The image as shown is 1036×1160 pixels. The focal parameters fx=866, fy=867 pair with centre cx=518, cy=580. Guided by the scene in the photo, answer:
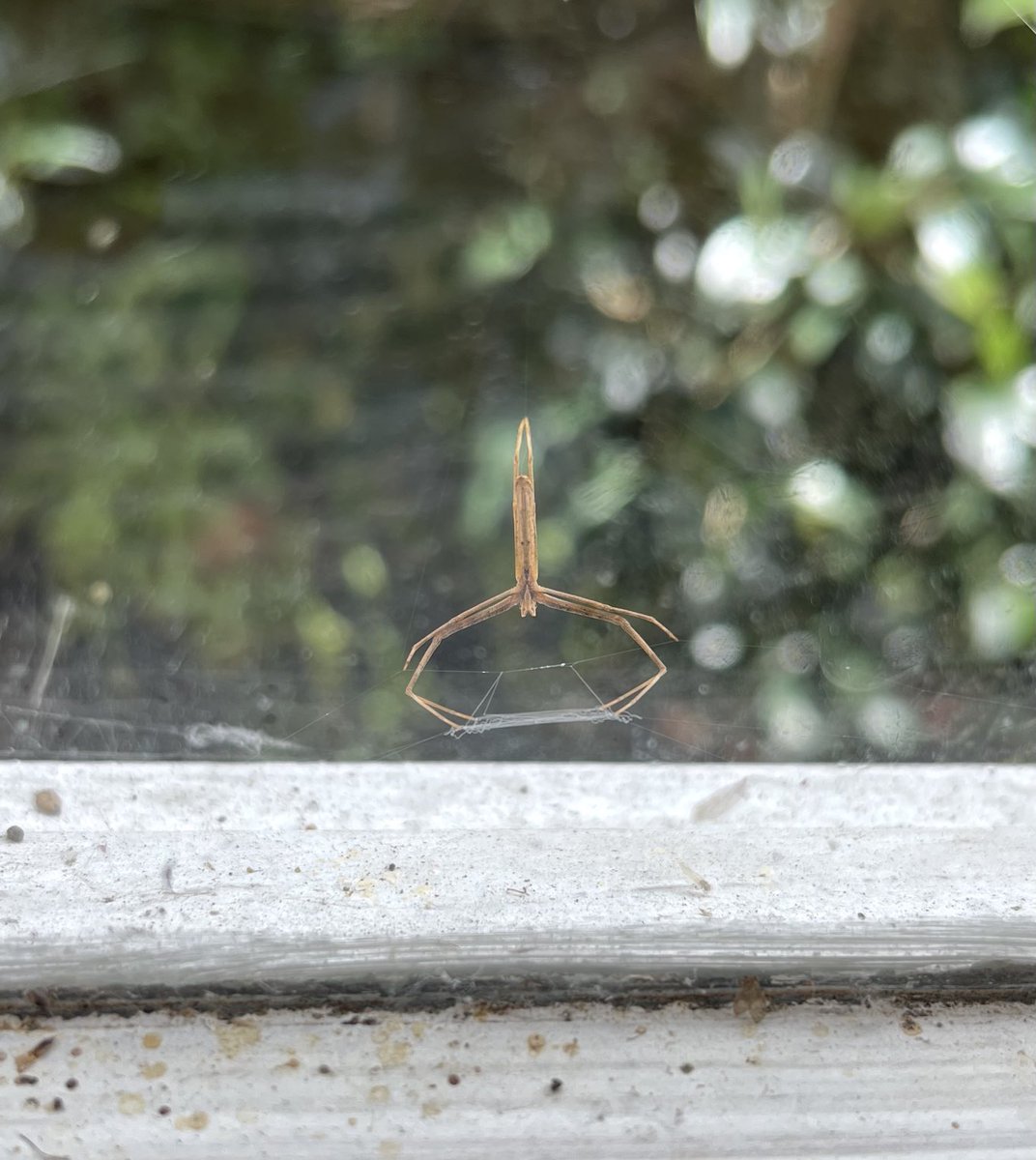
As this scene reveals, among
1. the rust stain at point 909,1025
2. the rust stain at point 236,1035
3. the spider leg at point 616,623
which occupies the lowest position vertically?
the rust stain at point 909,1025

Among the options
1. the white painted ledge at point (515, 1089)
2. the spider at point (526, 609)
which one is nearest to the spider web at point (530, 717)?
the spider at point (526, 609)

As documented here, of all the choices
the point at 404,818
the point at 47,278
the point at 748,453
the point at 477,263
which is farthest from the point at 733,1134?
the point at 47,278

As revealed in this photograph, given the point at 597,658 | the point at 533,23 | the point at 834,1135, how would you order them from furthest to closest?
1. the point at 533,23
2. the point at 597,658
3. the point at 834,1135

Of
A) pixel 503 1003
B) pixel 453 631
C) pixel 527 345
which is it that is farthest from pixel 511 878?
pixel 527 345

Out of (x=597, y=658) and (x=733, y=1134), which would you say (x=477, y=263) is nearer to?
(x=597, y=658)

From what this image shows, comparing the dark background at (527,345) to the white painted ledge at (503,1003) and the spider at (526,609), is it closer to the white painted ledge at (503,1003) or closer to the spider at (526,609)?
the spider at (526,609)

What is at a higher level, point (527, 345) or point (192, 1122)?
point (527, 345)

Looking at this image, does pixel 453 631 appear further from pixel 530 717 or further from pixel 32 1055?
pixel 32 1055
